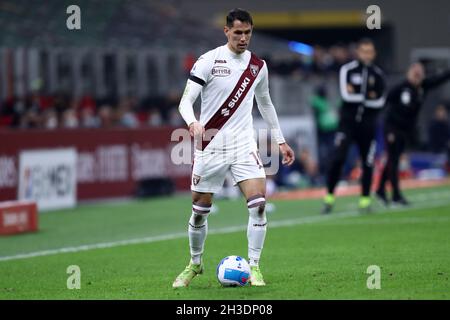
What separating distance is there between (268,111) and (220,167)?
2.70 ft

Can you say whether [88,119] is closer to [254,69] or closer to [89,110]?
[89,110]

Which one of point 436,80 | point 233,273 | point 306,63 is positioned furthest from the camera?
point 306,63

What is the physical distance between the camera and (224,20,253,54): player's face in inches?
411

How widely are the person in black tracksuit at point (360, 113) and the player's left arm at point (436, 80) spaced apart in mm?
1700

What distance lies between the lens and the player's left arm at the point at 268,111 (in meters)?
10.9

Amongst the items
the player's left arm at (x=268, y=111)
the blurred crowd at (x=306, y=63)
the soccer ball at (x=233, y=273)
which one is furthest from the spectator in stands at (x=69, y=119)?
the soccer ball at (x=233, y=273)

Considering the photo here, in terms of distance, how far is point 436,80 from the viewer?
66.2ft

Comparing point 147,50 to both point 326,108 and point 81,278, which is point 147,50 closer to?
point 326,108

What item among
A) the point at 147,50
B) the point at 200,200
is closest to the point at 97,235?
the point at 200,200

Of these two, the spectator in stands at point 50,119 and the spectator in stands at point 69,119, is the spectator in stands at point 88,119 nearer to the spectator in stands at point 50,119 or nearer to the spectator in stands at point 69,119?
the spectator in stands at point 69,119

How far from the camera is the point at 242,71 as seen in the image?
35.0 ft

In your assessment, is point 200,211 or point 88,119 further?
point 88,119

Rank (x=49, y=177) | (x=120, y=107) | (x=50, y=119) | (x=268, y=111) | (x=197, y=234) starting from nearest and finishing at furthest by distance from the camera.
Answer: (x=197, y=234)
(x=268, y=111)
(x=49, y=177)
(x=50, y=119)
(x=120, y=107)

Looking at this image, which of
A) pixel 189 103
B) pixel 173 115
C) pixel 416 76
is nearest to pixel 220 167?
pixel 189 103
